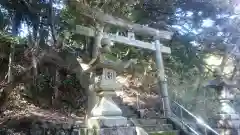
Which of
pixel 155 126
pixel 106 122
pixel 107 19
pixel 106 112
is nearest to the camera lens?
pixel 106 122

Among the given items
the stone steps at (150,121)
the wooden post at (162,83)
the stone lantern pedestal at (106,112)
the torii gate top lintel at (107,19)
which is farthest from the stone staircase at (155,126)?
the torii gate top lintel at (107,19)

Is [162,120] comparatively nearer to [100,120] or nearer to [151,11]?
[100,120]

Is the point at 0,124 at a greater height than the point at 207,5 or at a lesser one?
lesser

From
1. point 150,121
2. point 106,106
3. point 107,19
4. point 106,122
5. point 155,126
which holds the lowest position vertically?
point 155,126

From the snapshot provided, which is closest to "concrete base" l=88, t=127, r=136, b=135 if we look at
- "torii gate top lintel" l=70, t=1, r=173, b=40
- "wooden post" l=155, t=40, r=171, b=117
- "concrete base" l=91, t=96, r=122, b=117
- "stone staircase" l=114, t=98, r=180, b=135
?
"concrete base" l=91, t=96, r=122, b=117

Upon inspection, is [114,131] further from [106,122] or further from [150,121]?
[150,121]

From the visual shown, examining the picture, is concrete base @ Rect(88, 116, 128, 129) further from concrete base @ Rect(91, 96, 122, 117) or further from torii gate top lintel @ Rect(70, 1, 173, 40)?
torii gate top lintel @ Rect(70, 1, 173, 40)

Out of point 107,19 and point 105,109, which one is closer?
point 105,109

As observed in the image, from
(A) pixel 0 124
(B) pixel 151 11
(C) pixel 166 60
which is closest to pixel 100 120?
(A) pixel 0 124

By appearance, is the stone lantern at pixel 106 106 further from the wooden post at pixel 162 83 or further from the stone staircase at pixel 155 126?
the wooden post at pixel 162 83

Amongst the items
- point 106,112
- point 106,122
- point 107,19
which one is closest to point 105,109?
point 106,112

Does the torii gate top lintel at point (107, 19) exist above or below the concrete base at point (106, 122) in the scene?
above

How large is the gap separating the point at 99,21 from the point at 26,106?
11.4 ft

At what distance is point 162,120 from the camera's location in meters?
8.28
